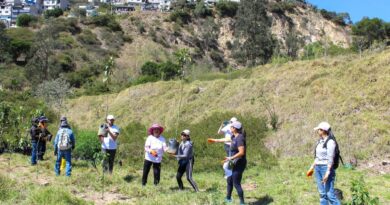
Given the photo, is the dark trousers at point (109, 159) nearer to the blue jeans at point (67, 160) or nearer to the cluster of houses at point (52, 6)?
the blue jeans at point (67, 160)

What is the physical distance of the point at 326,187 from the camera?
6.99 m

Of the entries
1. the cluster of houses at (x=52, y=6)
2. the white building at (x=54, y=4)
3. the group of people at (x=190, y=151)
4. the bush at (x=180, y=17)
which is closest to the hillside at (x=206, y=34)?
the bush at (x=180, y=17)

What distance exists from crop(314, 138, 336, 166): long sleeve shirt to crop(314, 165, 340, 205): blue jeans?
0.09 m

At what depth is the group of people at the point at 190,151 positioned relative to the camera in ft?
22.8

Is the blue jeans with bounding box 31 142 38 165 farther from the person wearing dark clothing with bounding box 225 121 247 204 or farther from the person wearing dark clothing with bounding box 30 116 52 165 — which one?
the person wearing dark clothing with bounding box 225 121 247 204

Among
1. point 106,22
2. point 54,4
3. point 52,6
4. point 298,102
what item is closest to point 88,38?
point 106,22

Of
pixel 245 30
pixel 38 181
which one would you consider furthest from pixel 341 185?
pixel 245 30

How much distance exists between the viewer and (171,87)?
87.2 ft

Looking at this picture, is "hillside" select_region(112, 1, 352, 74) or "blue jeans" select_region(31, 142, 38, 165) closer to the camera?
"blue jeans" select_region(31, 142, 38, 165)

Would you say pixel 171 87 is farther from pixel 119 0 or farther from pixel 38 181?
pixel 119 0

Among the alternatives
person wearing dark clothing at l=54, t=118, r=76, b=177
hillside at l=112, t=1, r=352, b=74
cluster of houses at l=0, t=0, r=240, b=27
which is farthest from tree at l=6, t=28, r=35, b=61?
person wearing dark clothing at l=54, t=118, r=76, b=177

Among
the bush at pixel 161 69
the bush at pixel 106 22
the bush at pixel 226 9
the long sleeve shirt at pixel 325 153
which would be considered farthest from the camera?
the bush at pixel 226 9

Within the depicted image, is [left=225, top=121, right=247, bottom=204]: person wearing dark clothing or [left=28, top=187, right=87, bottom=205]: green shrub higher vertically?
[left=225, top=121, right=247, bottom=204]: person wearing dark clothing

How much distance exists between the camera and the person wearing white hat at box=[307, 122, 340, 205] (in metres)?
6.81
